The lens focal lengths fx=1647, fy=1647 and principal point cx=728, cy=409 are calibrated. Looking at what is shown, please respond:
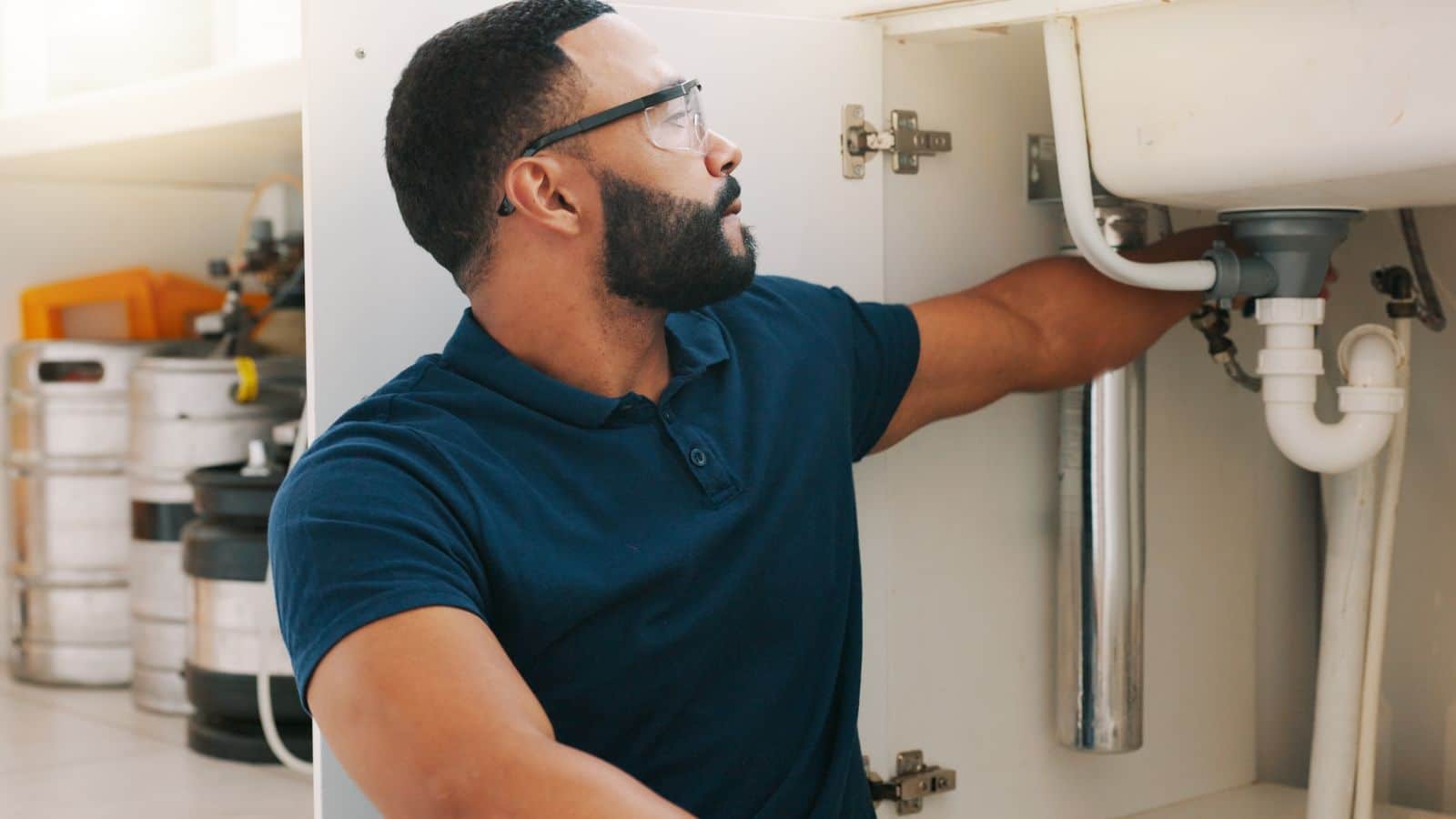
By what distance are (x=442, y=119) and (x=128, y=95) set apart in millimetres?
752

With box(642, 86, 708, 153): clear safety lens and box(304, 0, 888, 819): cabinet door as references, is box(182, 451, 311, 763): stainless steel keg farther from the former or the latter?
box(642, 86, 708, 153): clear safety lens

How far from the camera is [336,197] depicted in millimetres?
995

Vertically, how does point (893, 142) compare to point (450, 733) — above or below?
above

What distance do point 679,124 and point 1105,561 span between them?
566 mm

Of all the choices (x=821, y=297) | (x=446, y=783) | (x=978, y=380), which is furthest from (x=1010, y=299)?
(x=446, y=783)

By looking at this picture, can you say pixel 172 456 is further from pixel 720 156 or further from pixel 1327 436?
pixel 1327 436

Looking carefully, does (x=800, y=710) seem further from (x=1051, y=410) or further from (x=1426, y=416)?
(x=1426, y=416)

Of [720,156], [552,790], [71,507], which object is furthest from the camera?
[71,507]

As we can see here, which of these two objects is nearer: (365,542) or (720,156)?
(365,542)

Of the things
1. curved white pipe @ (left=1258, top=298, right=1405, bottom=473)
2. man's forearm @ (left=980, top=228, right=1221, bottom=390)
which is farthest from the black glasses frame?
curved white pipe @ (left=1258, top=298, right=1405, bottom=473)

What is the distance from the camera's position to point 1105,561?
135 centimetres

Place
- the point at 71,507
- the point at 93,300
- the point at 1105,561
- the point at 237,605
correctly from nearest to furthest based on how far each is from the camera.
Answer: the point at 1105,561 < the point at 237,605 < the point at 71,507 < the point at 93,300

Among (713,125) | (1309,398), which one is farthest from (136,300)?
(1309,398)

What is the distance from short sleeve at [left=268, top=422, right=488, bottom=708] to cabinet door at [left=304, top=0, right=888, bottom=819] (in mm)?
133
